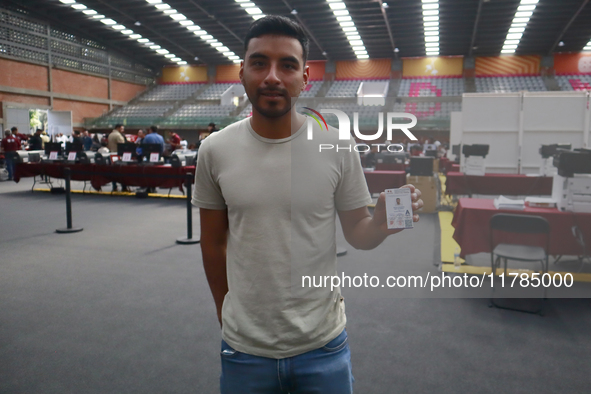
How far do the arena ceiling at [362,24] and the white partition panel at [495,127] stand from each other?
38.9 ft

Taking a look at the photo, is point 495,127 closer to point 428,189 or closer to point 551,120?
point 551,120

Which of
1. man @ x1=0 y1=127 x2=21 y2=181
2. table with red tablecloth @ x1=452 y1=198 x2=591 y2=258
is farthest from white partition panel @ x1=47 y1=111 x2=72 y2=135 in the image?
table with red tablecloth @ x1=452 y1=198 x2=591 y2=258

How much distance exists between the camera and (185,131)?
950 inches

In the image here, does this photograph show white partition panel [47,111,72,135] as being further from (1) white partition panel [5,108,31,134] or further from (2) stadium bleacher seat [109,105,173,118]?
(2) stadium bleacher seat [109,105,173,118]

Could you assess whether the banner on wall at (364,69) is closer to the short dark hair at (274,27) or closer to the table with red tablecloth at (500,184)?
the table with red tablecloth at (500,184)

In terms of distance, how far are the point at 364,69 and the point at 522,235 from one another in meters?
22.5

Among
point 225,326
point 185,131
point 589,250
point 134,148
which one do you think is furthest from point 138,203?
point 185,131

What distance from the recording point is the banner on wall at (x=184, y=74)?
2778 centimetres

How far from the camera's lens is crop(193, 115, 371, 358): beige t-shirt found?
958 millimetres

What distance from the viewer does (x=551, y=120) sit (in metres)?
6.13

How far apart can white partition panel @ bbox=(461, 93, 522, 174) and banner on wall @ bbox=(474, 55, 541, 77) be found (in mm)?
19020

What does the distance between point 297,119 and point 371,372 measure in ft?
5.83

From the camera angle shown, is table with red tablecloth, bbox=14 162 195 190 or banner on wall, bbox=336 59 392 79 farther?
banner on wall, bbox=336 59 392 79

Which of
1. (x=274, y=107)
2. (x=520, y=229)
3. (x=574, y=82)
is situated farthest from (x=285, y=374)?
(x=574, y=82)
